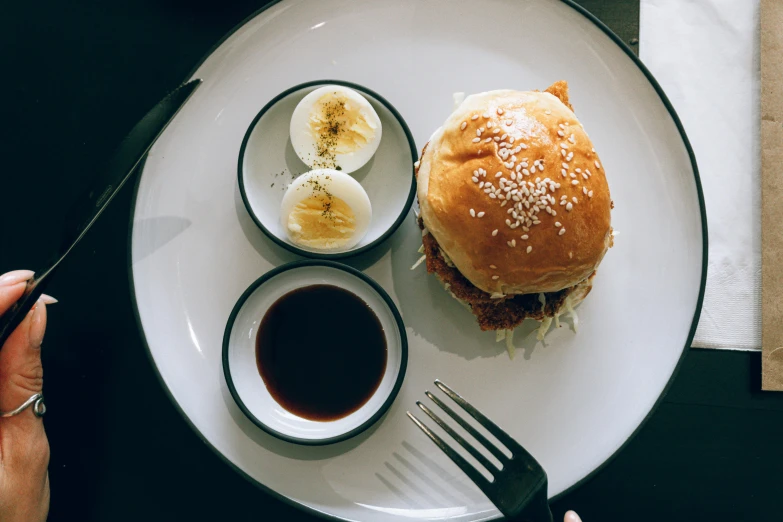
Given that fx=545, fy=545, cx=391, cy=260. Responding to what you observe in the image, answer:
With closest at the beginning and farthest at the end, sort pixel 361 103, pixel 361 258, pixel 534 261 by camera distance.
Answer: pixel 534 261 < pixel 361 103 < pixel 361 258

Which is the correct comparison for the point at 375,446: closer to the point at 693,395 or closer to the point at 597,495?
the point at 597,495

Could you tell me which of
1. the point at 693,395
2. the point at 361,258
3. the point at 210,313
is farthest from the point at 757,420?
the point at 210,313

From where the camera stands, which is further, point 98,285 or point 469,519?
point 98,285

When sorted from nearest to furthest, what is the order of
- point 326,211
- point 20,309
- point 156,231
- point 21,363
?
point 20,309 → point 21,363 → point 326,211 → point 156,231

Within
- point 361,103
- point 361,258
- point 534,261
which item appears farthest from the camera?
point 361,258

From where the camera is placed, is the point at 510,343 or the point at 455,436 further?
the point at 510,343

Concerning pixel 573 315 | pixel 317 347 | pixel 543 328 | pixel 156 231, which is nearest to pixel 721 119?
pixel 573 315

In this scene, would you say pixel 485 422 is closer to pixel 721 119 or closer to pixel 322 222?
pixel 322 222

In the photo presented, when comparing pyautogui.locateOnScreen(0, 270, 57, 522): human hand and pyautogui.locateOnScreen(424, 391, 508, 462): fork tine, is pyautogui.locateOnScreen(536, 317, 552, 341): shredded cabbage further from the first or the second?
pyautogui.locateOnScreen(0, 270, 57, 522): human hand

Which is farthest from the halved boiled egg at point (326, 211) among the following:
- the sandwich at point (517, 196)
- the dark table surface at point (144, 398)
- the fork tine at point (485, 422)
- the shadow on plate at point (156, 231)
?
the dark table surface at point (144, 398)
